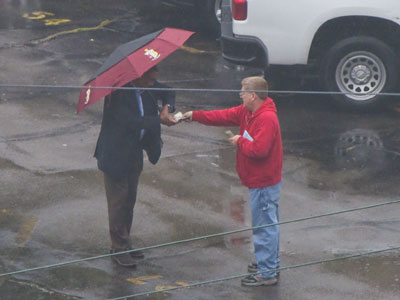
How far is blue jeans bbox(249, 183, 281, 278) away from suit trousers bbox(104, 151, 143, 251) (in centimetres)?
94

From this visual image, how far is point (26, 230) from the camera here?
7.24m

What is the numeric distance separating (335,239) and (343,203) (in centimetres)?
73

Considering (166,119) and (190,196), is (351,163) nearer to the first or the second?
(190,196)

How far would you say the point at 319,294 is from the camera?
6.23 meters

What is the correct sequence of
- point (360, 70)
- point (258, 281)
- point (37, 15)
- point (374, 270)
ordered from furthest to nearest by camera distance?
point (37, 15), point (360, 70), point (374, 270), point (258, 281)


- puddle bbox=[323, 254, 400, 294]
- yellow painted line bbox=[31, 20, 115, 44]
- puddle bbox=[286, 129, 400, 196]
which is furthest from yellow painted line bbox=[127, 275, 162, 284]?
yellow painted line bbox=[31, 20, 115, 44]

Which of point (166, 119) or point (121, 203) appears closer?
point (166, 119)

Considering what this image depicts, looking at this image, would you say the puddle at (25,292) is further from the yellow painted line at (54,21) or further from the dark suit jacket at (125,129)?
the yellow painted line at (54,21)

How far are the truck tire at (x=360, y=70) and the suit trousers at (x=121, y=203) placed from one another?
400 centimetres

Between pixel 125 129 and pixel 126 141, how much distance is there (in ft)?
0.33

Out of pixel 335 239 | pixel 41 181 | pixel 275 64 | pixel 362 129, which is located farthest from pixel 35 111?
pixel 335 239

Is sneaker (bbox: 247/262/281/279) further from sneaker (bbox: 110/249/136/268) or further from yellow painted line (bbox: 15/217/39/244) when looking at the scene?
yellow painted line (bbox: 15/217/39/244)

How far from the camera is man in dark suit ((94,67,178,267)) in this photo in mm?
6270

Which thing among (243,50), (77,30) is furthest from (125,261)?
(77,30)
